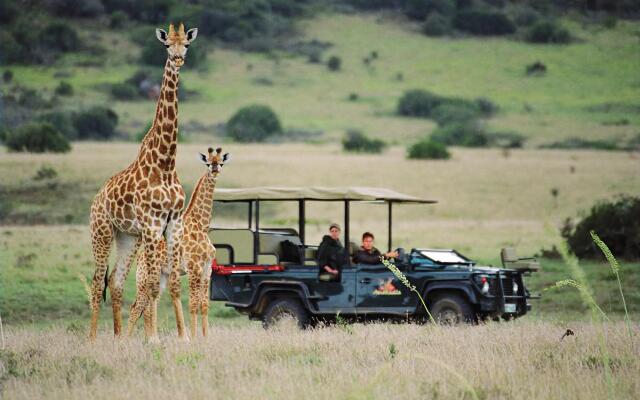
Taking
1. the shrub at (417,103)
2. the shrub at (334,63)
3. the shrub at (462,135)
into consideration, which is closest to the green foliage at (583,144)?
the shrub at (462,135)

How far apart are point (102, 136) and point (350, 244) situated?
6072 centimetres

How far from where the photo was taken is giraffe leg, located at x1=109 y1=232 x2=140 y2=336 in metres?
15.0

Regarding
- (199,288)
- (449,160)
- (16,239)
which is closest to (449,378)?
(199,288)

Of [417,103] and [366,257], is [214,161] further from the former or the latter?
[417,103]

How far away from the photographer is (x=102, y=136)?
76.1 m

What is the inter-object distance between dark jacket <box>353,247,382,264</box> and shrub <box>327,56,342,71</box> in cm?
7879

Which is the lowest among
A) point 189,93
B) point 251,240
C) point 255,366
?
point 255,366

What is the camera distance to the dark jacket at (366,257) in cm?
1611

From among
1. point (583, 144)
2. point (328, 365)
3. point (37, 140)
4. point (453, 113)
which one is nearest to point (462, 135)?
point (453, 113)

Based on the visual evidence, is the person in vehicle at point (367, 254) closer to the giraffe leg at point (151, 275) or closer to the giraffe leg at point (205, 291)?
the giraffe leg at point (205, 291)

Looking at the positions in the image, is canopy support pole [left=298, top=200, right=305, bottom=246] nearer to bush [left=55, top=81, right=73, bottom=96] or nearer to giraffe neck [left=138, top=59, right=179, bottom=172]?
giraffe neck [left=138, top=59, right=179, bottom=172]

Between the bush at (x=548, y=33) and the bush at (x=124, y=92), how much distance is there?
96.7 ft

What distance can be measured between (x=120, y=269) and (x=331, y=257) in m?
2.59

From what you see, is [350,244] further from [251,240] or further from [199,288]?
[199,288]
